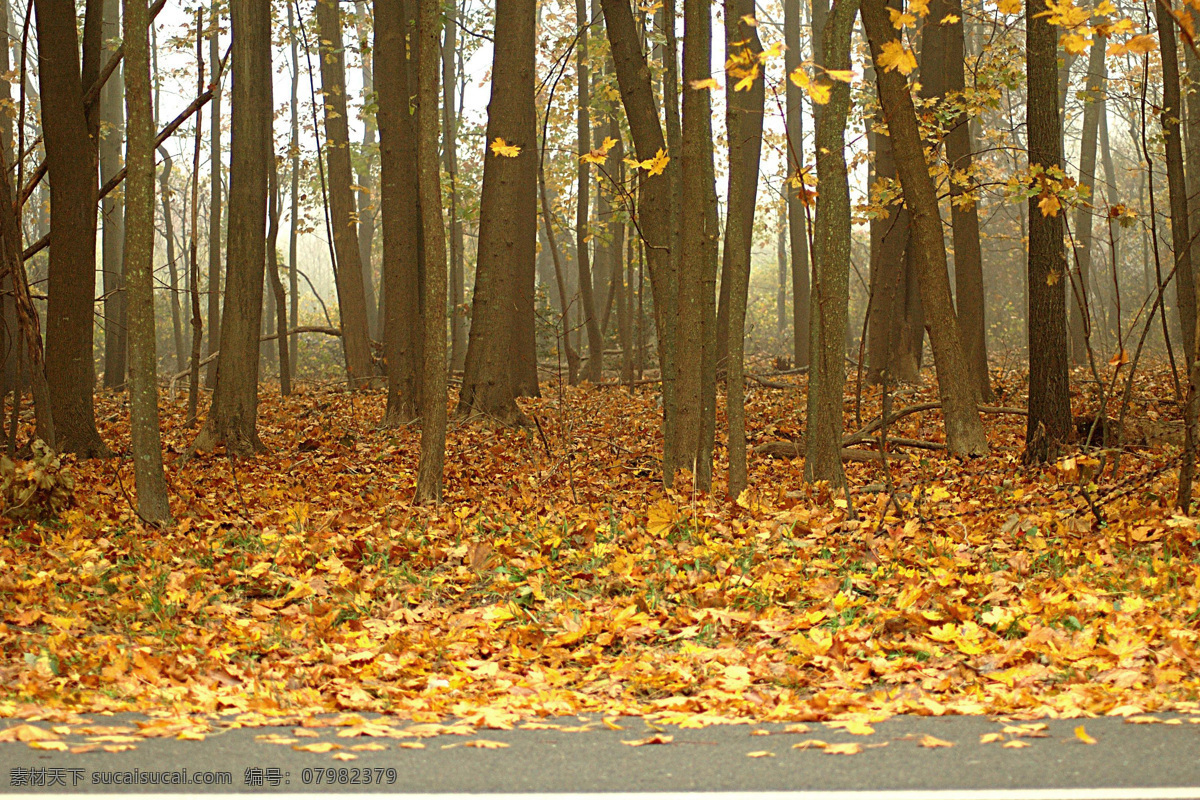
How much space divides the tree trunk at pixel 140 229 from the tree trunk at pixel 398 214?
5673mm

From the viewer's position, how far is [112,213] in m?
22.9

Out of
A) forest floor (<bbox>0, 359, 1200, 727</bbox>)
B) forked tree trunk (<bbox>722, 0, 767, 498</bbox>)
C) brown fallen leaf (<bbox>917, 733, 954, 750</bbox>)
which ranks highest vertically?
forked tree trunk (<bbox>722, 0, 767, 498</bbox>)

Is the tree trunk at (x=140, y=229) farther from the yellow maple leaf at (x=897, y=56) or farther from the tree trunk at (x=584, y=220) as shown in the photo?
the tree trunk at (x=584, y=220)

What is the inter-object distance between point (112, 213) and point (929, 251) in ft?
66.0

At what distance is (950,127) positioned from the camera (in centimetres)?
1184

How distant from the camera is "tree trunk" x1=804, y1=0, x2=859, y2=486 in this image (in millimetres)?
7434

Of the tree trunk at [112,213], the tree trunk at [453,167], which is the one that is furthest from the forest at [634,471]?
the tree trunk at [112,213]

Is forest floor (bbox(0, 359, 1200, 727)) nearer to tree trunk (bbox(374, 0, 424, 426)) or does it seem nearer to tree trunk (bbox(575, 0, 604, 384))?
tree trunk (bbox(374, 0, 424, 426))

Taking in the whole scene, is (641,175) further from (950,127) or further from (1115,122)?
(1115,122)

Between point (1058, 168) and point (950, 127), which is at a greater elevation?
point (950, 127)

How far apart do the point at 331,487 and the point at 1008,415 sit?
816 centimetres

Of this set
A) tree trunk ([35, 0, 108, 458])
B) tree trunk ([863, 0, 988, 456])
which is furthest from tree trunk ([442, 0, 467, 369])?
tree trunk ([863, 0, 988, 456])

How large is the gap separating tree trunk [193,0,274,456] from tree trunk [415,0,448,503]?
3137 millimetres

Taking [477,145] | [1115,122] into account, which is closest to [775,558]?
[477,145]
